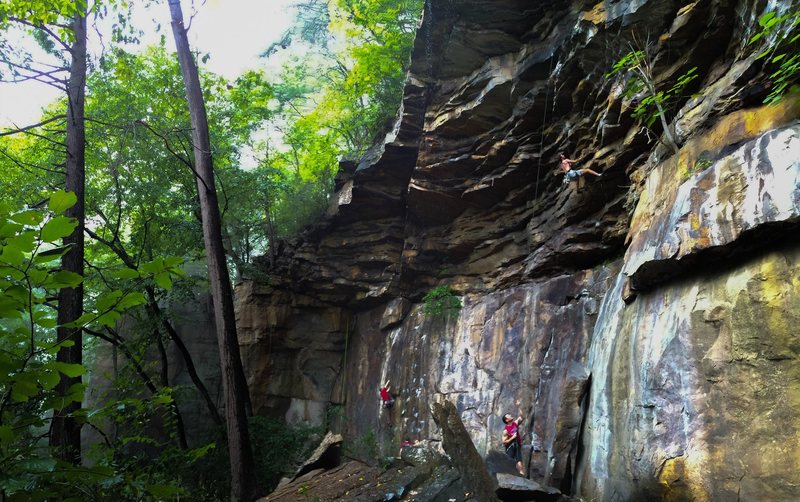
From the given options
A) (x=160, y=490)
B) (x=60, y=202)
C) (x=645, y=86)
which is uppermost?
(x=645, y=86)

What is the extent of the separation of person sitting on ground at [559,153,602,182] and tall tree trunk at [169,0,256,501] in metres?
6.79

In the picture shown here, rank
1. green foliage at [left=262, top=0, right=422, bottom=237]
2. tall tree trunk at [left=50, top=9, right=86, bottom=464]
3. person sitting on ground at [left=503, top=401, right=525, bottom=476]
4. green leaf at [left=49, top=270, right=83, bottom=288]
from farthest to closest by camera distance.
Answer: green foliage at [left=262, top=0, right=422, bottom=237]
person sitting on ground at [left=503, top=401, right=525, bottom=476]
tall tree trunk at [left=50, top=9, right=86, bottom=464]
green leaf at [left=49, top=270, right=83, bottom=288]

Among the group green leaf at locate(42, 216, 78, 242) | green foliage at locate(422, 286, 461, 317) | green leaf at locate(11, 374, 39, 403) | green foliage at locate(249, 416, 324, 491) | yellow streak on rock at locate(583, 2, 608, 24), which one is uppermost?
yellow streak on rock at locate(583, 2, 608, 24)

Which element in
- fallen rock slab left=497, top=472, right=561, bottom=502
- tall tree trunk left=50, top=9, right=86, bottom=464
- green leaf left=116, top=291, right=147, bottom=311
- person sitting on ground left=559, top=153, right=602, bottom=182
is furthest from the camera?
person sitting on ground left=559, top=153, right=602, bottom=182

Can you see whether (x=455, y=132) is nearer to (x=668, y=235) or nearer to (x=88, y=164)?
(x=668, y=235)

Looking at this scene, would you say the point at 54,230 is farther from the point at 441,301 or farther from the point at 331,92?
the point at 331,92

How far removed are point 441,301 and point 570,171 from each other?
5.04 meters

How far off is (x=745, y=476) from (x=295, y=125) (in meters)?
16.8

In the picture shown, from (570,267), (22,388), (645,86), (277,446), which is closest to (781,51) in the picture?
(645,86)

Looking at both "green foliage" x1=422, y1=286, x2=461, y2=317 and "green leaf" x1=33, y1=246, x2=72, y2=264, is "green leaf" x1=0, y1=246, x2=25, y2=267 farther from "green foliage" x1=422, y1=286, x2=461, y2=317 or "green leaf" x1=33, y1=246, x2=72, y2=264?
"green foliage" x1=422, y1=286, x2=461, y2=317

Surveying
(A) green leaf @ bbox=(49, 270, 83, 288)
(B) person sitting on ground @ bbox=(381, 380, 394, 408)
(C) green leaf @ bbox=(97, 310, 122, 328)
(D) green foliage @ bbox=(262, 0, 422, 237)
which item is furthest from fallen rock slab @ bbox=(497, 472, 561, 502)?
(D) green foliage @ bbox=(262, 0, 422, 237)

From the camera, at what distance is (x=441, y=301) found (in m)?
12.9

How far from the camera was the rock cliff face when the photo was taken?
486 centimetres

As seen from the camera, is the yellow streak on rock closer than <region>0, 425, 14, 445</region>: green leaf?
No
